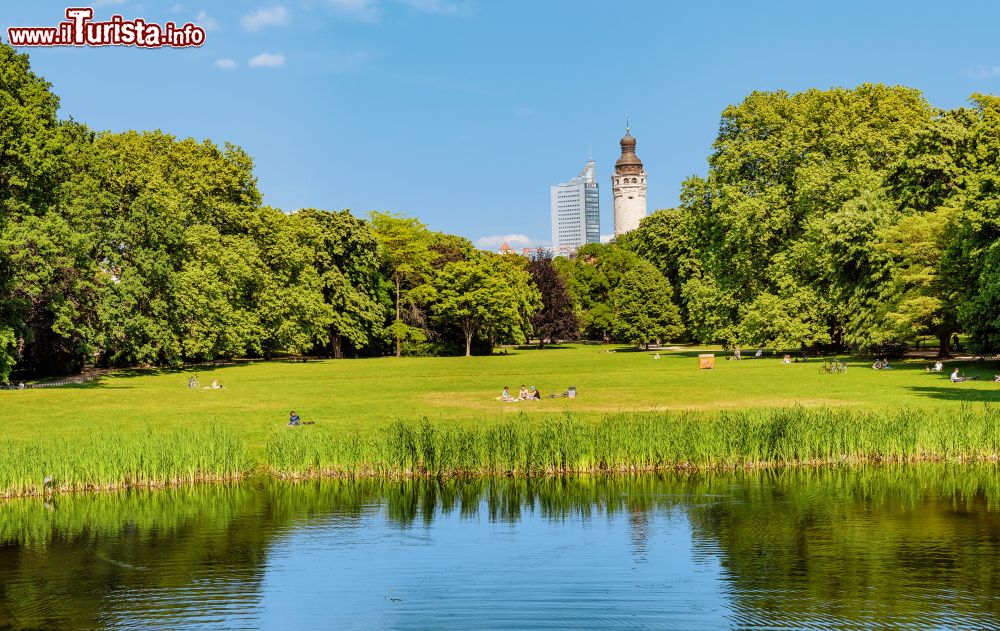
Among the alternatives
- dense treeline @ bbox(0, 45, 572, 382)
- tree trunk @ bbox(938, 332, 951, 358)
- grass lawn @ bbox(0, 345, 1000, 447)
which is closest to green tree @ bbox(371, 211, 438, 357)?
dense treeline @ bbox(0, 45, 572, 382)

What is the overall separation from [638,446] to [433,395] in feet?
72.1

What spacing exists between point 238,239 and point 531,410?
49.7 meters

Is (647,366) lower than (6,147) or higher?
lower

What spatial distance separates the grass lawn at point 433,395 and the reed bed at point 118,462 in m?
3.67

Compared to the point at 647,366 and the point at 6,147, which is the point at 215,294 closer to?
the point at 6,147

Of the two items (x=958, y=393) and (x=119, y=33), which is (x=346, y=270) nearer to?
(x=119, y=33)

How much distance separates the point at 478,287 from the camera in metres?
102

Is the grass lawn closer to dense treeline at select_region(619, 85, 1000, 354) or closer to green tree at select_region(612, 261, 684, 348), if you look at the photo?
dense treeline at select_region(619, 85, 1000, 354)

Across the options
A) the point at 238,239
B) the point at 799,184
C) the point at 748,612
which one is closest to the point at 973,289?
the point at 799,184

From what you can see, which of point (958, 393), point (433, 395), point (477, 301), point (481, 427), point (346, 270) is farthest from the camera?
point (477, 301)

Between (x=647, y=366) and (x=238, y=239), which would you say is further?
(x=238, y=239)

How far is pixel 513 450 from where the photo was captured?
24.1m

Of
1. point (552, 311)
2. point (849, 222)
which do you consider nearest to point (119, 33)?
point (849, 222)

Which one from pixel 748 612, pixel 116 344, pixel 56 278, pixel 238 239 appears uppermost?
pixel 238 239
